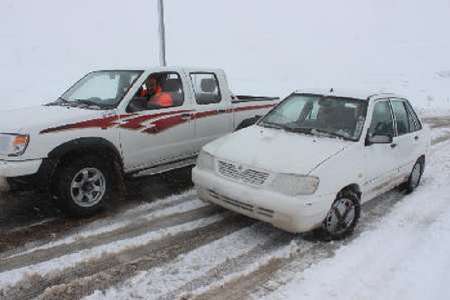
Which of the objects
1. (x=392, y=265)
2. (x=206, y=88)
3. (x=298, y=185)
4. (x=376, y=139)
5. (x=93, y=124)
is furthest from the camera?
(x=206, y=88)

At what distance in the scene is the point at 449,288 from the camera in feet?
13.6

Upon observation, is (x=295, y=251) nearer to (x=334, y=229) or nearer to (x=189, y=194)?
(x=334, y=229)

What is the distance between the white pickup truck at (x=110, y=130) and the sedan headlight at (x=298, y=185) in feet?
7.49

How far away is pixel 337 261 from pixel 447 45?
45.3 meters

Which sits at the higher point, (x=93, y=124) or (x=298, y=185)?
(x=93, y=124)

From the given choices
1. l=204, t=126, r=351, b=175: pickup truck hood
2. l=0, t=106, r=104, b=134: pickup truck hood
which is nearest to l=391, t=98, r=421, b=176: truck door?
l=204, t=126, r=351, b=175: pickup truck hood

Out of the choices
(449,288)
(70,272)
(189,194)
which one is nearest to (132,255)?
(70,272)

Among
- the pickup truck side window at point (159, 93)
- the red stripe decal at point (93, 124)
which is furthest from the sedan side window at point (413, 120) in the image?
the red stripe decal at point (93, 124)

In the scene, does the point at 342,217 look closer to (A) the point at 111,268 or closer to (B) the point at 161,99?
(A) the point at 111,268

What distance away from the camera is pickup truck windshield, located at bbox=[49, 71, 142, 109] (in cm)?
605

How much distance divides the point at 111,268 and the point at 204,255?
95cm

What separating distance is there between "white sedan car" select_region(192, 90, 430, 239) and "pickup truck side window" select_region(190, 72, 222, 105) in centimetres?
118

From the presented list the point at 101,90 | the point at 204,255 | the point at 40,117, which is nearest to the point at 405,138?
the point at 204,255

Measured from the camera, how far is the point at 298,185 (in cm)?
468
